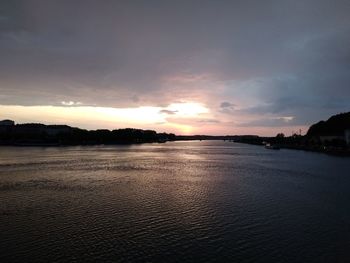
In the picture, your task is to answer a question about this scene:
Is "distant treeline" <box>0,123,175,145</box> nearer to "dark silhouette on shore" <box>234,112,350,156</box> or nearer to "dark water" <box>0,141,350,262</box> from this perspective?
"dark silhouette on shore" <box>234,112,350,156</box>

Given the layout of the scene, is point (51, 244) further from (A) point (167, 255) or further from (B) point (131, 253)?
(A) point (167, 255)

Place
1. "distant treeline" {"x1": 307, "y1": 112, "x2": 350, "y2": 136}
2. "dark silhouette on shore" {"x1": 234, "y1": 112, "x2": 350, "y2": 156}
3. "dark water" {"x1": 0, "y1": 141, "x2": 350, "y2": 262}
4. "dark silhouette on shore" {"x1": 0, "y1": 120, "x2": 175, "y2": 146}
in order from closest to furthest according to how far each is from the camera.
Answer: "dark water" {"x1": 0, "y1": 141, "x2": 350, "y2": 262}
"dark silhouette on shore" {"x1": 234, "y1": 112, "x2": 350, "y2": 156}
"distant treeline" {"x1": 307, "y1": 112, "x2": 350, "y2": 136}
"dark silhouette on shore" {"x1": 0, "y1": 120, "x2": 175, "y2": 146}

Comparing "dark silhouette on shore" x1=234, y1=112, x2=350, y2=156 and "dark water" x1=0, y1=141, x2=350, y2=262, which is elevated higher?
"dark silhouette on shore" x1=234, y1=112, x2=350, y2=156

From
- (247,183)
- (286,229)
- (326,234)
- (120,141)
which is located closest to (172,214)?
(286,229)

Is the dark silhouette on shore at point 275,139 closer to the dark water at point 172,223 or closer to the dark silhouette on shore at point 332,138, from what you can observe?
the dark silhouette on shore at point 332,138

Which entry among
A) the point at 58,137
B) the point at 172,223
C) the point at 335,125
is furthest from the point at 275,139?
the point at 172,223

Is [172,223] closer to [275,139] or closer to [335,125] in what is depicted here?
[335,125]

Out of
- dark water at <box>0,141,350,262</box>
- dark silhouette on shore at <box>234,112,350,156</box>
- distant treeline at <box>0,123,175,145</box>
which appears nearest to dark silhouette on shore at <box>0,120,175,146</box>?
distant treeline at <box>0,123,175,145</box>

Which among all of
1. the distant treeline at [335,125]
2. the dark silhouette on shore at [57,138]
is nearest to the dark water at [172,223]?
the distant treeline at [335,125]

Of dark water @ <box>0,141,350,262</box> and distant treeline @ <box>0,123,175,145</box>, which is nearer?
dark water @ <box>0,141,350,262</box>

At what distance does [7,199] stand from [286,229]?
17523 mm

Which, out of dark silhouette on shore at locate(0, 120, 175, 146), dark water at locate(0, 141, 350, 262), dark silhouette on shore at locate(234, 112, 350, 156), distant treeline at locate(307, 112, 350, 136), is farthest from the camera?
dark silhouette on shore at locate(0, 120, 175, 146)

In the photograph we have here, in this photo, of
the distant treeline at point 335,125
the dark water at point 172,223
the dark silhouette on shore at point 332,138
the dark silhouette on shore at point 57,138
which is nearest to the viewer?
the dark water at point 172,223

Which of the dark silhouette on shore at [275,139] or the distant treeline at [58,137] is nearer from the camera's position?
the dark silhouette on shore at [275,139]
